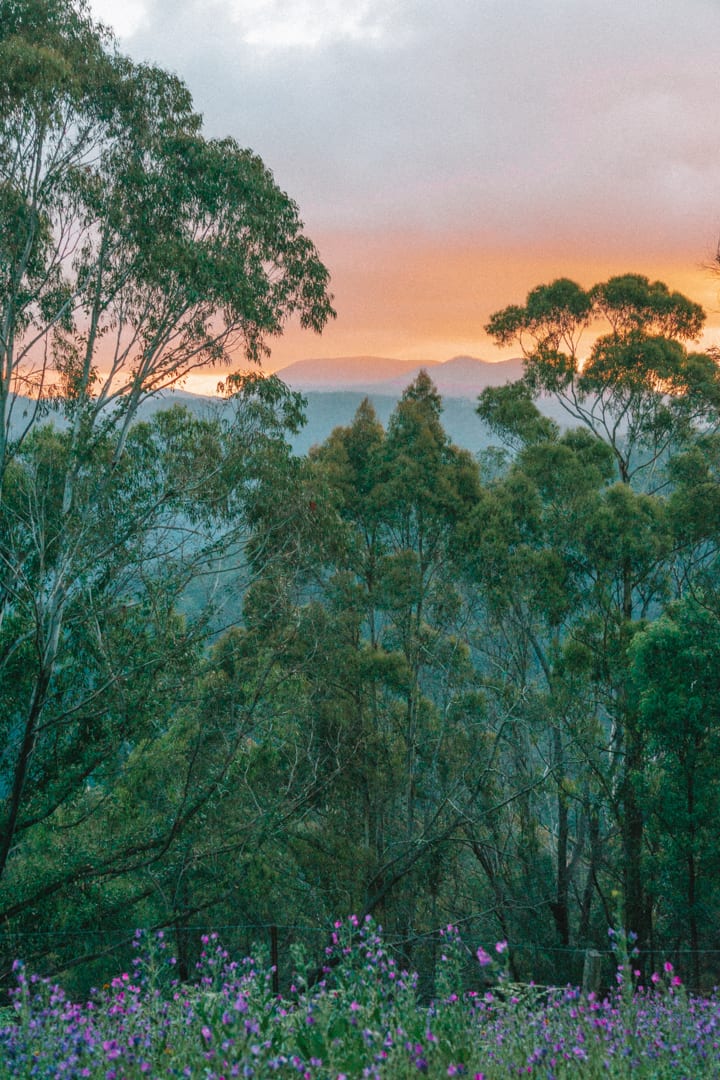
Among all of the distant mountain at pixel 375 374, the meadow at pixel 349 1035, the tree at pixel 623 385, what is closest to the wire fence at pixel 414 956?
the tree at pixel 623 385

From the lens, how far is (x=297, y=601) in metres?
14.6

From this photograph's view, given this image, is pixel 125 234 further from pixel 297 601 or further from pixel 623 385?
pixel 623 385

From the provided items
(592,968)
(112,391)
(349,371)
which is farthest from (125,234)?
(349,371)

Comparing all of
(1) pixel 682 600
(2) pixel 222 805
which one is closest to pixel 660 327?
(1) pixel 682 600

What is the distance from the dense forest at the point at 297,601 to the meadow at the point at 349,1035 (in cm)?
411

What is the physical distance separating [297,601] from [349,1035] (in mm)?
11543

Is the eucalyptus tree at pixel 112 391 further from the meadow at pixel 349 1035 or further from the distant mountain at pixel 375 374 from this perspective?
the distant mountain at pixel 375 374

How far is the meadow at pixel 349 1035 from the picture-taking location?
2836 mm

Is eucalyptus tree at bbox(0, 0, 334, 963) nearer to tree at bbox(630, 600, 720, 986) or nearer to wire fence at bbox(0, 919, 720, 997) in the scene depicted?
Result: wire fence at bbox(0, 919, 720, 997)

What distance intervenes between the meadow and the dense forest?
4.11 meters

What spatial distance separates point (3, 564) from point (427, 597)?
8.85 m

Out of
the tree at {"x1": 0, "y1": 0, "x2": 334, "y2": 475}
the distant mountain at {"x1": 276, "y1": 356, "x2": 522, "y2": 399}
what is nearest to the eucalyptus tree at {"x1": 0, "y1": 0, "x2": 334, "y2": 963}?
the tree at {"x1": 0, "y1": 0, "x2": 334, "y2": 475}

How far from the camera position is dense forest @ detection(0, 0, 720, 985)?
10297 millimetres

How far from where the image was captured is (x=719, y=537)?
15.2 metres
